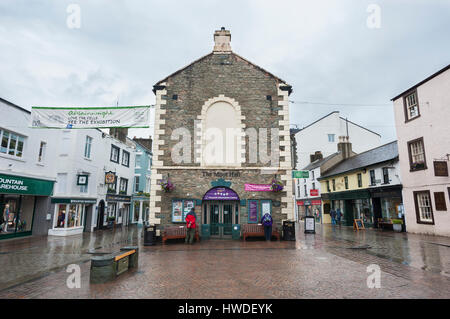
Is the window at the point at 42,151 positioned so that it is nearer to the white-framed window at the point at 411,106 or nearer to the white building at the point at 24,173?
the white building at the point at 24,173

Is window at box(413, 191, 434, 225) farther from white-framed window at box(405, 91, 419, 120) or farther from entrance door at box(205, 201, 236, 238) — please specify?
entrance door at box(205, 201, 236, 238)

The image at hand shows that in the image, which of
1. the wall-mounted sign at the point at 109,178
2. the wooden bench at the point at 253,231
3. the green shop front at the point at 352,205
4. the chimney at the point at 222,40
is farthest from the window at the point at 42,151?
the green shop front at the point at 352,205

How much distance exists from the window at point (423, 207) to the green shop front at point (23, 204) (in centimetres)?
2514

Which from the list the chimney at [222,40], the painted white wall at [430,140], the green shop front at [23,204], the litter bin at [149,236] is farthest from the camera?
the chimney at [222,40]

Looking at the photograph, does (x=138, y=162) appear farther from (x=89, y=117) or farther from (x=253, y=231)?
(x=253, y=231)

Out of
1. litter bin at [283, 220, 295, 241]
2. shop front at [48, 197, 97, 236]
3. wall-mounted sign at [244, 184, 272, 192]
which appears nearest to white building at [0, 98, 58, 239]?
shop front at [48, 197, 97, 236]

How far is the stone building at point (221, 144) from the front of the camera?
47.9ft

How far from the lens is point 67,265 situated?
870 cm

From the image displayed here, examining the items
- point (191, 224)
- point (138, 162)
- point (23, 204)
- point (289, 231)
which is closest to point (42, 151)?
point (23, 204)

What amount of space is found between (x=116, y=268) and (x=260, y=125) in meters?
10.8

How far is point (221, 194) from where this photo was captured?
14.7 m

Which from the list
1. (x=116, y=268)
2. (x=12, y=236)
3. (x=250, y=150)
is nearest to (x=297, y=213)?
(x=250, y=150)
